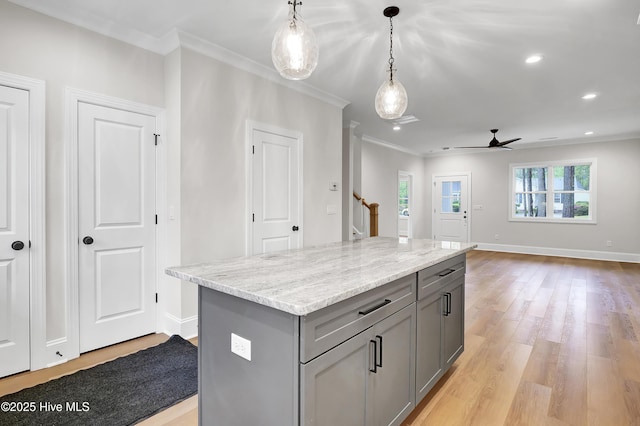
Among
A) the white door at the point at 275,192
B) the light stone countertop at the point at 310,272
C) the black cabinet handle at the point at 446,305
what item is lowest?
the black cabinet handle at the point at 446,305

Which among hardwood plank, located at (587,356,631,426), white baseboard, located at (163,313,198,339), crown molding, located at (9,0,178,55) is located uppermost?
crown molding, located at (9,0,178,55)

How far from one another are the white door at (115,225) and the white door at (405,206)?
6.92 m

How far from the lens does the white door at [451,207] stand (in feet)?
28.4

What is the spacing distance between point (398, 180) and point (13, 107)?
23.7 ft

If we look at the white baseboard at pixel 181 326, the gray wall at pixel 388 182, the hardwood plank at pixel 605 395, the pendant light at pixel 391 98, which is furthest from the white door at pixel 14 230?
the gray wall at pixel 388 182

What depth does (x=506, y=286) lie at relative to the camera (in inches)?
188

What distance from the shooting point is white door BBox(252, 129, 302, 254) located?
3418mm

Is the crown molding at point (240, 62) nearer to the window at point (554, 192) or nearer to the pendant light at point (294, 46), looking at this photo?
the pendant light at point (294, 46)

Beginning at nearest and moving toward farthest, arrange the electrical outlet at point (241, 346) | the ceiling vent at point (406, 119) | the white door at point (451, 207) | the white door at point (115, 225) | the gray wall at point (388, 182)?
the electrical outlet at point (241, 346)
the white door at point (115, 225)
the ceiling vent at point (406, 119)
the gray wall at point (388, 182)
the white door at point (451, 207)

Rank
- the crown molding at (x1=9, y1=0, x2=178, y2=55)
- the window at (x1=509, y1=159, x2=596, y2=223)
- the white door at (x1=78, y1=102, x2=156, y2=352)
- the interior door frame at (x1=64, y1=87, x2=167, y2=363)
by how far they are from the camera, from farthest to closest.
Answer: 1. the window at (x1=509, y1=159, x2=596, y2=223)
2. the white door at (x1=78, y1=102, x2=156, y2=352)
3. the interior door frame at (x1=64, y1=87, x2=167, y2=363)
4. the crown molding at (x1=9, y1=0, x2=178, y2=55)

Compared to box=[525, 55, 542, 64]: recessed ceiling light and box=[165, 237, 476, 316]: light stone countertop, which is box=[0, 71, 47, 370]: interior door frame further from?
box=[525, 55, 542, 64]: recessed ceiling light

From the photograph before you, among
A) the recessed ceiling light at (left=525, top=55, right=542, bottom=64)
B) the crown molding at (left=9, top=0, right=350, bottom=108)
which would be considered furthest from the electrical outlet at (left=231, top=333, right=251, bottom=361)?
the recessed ceiling light at (left=525, top=55, right=542, bottom=64)

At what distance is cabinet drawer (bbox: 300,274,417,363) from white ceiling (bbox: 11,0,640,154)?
2.05 m

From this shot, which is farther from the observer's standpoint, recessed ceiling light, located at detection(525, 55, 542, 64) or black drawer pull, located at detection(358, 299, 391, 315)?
recessed ceiling light, located at detection(525, 55, 542, 64)
